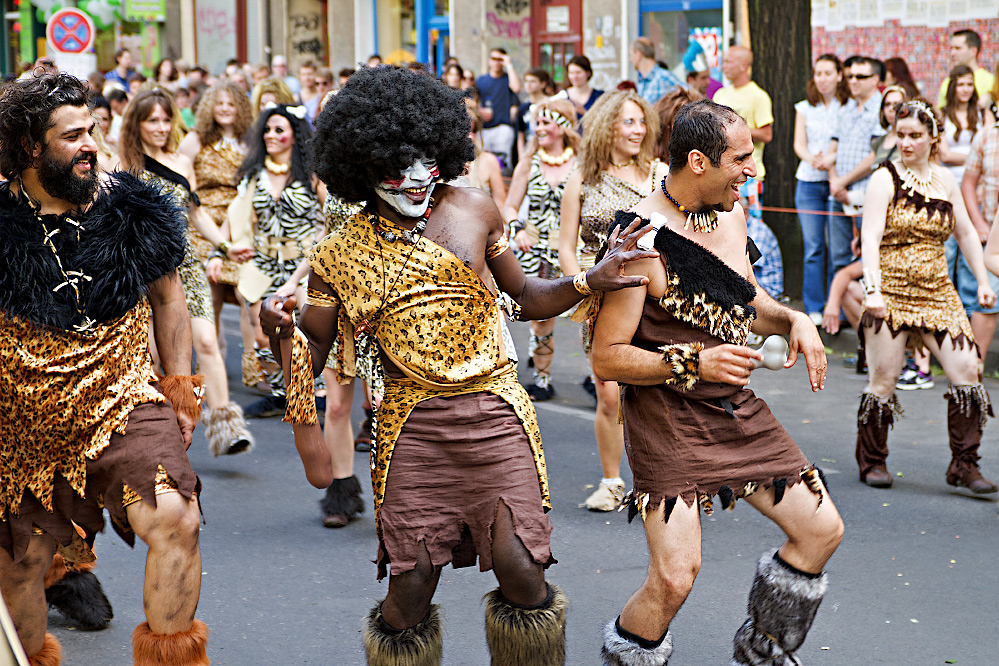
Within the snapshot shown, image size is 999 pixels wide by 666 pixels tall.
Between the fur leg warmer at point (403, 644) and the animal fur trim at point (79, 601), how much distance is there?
1616 mm

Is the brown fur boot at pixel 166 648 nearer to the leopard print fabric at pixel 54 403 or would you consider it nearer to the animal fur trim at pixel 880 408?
the leopard print fabric at pixel 54 403

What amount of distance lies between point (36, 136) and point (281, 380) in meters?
4.90

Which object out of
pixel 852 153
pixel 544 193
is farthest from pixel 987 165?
pixel 544 193

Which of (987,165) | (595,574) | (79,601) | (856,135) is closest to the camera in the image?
(79,601)

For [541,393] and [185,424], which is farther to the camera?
[541,393]

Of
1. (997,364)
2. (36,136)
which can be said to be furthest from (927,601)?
(997,364)

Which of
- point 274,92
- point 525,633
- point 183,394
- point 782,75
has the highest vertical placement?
point 782,75

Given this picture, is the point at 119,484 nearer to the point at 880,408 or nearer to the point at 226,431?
the point at 226,431

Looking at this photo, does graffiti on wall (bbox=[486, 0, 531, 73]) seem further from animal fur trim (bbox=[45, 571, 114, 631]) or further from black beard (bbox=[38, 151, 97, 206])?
black beard (bbox=[38, 151, 97, 206])

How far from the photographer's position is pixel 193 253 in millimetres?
7398

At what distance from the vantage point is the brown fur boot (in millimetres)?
3607

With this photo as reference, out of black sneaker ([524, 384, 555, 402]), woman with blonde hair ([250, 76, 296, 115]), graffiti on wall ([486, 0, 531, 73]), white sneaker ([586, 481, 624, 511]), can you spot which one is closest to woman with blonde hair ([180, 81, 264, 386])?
woman with blonde hair ([250, 76, 296, 115])

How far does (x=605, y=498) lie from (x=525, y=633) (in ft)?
8.93

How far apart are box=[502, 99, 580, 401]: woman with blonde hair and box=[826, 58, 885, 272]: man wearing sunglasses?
286cm
